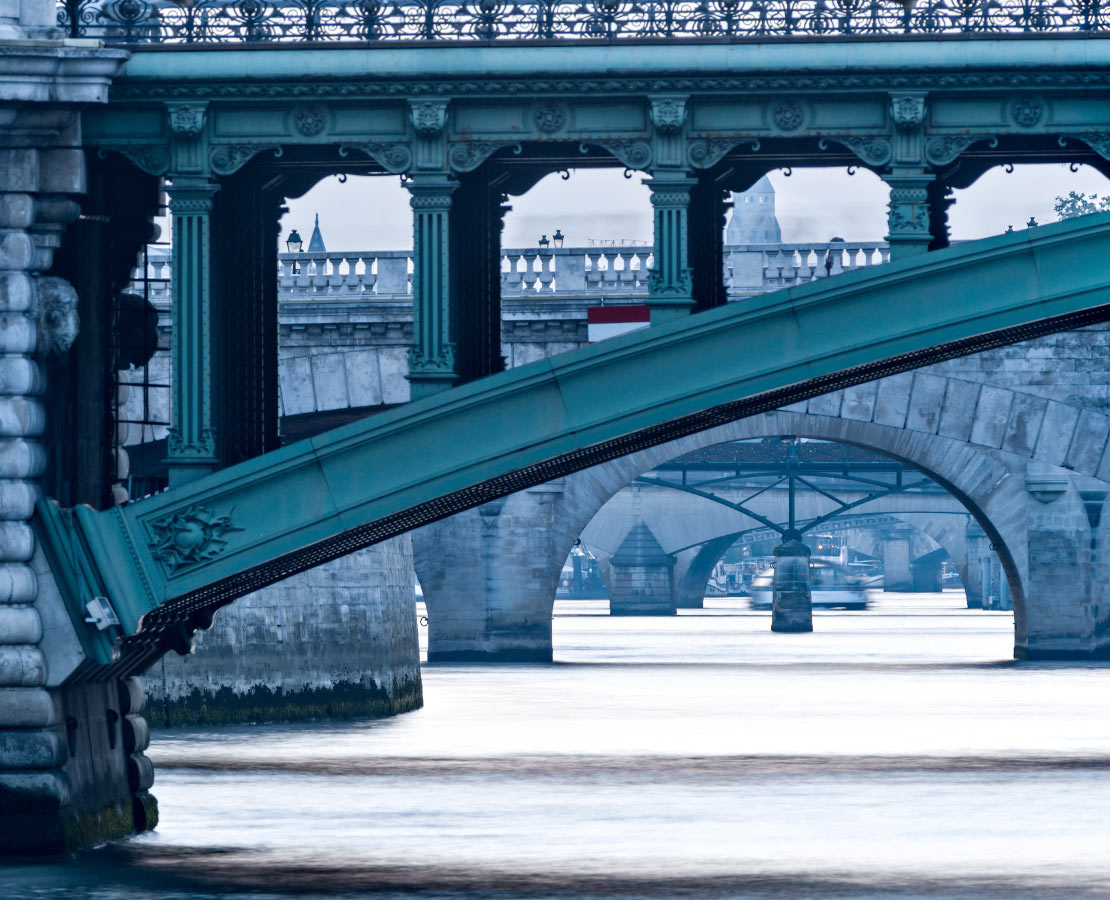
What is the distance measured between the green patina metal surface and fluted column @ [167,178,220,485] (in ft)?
1.03

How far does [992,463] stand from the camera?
6038cm

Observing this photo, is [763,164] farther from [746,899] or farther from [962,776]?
[962,776]

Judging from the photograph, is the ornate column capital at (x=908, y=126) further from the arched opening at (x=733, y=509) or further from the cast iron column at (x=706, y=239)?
the arched opening at (x=733, y=509)

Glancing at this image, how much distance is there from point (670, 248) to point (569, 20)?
Answer: 2289 millimetres

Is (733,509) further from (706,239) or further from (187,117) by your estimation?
(187,117)

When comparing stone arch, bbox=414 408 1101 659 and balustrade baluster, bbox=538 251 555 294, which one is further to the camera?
stone arch, bbox=414 408 1101 659

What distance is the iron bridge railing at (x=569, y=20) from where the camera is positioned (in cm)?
2309

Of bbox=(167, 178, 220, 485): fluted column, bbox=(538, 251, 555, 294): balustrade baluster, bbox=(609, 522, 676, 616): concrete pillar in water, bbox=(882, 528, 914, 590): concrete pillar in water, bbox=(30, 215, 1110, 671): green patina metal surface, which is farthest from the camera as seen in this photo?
bbox=(882, 528, 914, 590): concrete pillar in water

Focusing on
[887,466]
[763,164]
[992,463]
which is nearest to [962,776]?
[763,164]

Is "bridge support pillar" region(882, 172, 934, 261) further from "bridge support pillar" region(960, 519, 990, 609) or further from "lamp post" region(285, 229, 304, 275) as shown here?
"bridge support pillar" region(960, 519, 990, 609)

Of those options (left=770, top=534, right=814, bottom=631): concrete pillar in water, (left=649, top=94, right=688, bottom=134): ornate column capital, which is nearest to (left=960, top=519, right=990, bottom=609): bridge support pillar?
(left=770, top=534, right=814, bottom=631): concrete pillar in water

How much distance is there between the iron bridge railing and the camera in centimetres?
2309

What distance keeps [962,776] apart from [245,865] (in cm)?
1269

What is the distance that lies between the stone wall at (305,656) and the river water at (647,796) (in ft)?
2.75
